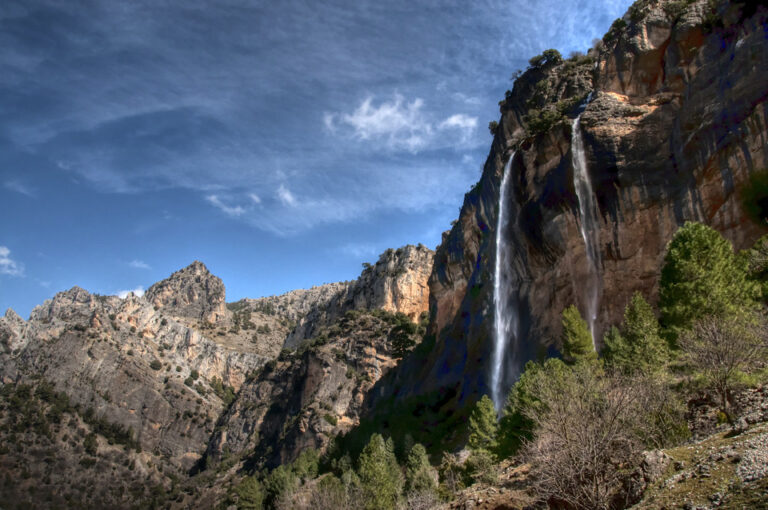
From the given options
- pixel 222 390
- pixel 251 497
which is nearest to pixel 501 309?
pixel 251 497

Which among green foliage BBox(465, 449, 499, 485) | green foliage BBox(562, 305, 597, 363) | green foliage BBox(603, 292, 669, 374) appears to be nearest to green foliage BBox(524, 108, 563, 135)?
green foliage BBox(562, 305, 597, 363)

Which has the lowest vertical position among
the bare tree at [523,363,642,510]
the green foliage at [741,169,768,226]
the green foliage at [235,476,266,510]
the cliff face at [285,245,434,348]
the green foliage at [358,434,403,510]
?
the green foliage at [235,476,266,510]

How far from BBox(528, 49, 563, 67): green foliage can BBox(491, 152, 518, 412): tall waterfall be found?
17.3 meters

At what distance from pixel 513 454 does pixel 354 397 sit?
205 ft

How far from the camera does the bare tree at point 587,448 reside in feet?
43.2

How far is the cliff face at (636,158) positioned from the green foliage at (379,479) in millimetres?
11965

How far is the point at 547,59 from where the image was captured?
61219mm

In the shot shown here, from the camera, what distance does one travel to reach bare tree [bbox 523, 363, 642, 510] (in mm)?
13164

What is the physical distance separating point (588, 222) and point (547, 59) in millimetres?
29846

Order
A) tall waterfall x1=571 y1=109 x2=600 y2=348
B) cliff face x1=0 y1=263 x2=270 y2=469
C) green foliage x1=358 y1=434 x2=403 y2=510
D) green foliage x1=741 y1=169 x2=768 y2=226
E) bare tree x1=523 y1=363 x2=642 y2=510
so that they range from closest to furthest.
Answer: bare tree x1=523 y1=363 x2=642 y2=510 → green foliage x1=741 y1=169 x2=768 y2=226 → green foliage x1=358 y1=434 x2=403 y2=510 → tall waterfall x1=571 y1=109 x2=600 y2=348 → cliff face x1=0 y1=263 x2=270 y2=469

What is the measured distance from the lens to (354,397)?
88.5 m

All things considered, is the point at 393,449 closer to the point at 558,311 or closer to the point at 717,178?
the point at 558,311

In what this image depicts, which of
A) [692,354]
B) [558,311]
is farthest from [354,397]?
[692,354]

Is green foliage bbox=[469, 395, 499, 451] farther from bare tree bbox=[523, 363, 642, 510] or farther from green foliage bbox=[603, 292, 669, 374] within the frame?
bare tree bbox=[523, 363, 642, 510]
